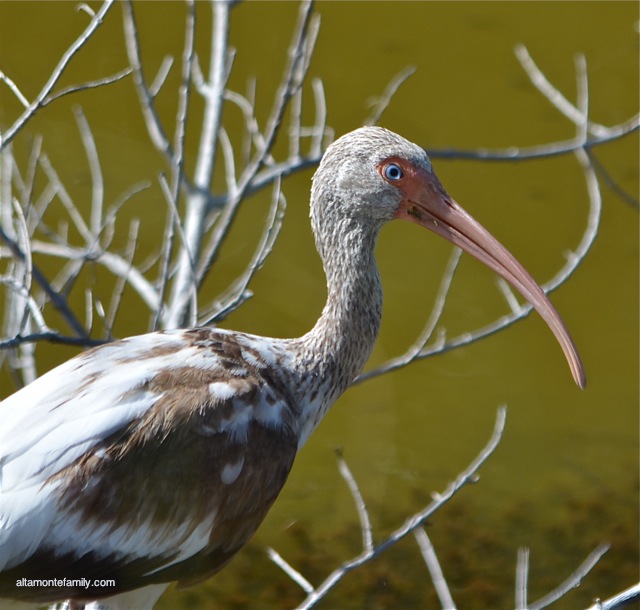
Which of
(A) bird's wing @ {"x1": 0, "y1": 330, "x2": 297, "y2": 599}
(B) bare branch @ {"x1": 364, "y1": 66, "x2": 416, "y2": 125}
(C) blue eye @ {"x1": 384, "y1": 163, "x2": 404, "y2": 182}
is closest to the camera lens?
(A) bird's wing @ {"x1": 0, "y1": 330, "x2": 297, "y2": 599}

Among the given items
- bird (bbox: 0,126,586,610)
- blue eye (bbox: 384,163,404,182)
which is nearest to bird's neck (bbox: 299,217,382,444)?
bird (bbox: 0,126,586,610)

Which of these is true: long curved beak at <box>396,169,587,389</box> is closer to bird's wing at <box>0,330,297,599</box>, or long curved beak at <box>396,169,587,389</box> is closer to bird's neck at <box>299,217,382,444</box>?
bird's neck at <box>299,217,382,444</box>

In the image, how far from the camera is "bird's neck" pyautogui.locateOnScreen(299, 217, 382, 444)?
11.4ft

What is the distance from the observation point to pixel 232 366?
3.25 metres

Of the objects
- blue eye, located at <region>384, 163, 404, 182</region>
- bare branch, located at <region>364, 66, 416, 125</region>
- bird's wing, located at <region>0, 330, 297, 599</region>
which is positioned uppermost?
bare branch, located at <region>364, 66, 416, 125</region>

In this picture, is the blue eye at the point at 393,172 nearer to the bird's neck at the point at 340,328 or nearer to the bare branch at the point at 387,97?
the bird's neck at the point at 340,328

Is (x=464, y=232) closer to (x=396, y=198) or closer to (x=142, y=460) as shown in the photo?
(x=396, y=198)

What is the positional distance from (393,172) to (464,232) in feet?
0.99

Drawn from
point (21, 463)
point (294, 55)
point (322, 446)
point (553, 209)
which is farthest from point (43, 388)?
point (553, 209)

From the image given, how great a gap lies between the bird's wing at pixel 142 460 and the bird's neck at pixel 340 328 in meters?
0.19

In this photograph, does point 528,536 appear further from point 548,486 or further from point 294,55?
point 294,55

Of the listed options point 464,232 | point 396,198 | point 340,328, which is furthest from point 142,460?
point 464,232

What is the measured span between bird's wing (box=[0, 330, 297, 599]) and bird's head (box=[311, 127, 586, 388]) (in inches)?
22.2

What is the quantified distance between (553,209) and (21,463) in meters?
6.14
